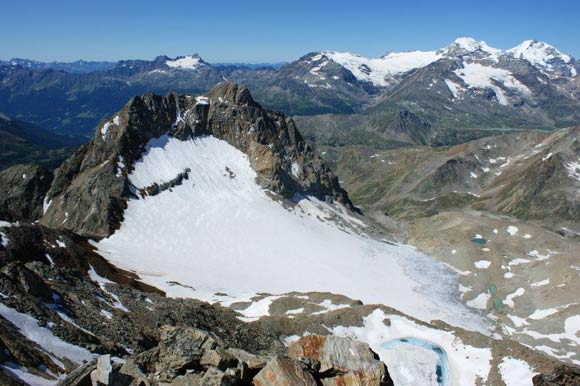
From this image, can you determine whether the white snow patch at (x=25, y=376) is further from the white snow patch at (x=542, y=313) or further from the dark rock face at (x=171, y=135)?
the white snow patch at (x=542, y=313)

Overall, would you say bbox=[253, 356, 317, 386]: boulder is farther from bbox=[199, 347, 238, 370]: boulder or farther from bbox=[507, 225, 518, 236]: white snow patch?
bbox=[507, 225, 518, 236]: white snow patch

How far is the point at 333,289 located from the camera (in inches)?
3666

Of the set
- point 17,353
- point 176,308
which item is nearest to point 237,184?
point 176,308

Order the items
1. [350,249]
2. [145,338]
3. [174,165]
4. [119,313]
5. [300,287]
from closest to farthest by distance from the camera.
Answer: [145,338] → [119,313] → [300,287] → [350,249] → [174,165]

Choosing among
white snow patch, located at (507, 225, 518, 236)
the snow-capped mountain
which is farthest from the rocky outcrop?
white snow patch, located at (507, 225, 518, 236)

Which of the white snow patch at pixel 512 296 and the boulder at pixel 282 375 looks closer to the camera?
the boulder at pixel 282 375

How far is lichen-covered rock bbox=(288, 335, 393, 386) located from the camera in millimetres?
21516

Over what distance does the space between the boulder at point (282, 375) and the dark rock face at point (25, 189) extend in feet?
374

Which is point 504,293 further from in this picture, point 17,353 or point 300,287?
point 17,353

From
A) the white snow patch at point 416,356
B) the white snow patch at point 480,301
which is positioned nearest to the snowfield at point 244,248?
the white snow patch at point 480,301

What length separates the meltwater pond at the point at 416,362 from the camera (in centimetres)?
4656

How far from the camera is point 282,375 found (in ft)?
62.8

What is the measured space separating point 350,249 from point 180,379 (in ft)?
328

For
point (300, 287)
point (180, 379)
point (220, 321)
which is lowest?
point (300, 287)
